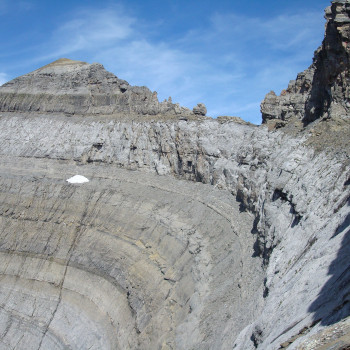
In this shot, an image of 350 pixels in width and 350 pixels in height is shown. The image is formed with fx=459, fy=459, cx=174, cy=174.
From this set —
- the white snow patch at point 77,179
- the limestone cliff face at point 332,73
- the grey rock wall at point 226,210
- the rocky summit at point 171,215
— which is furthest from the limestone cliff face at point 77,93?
the limestone cliff face at point 332,73

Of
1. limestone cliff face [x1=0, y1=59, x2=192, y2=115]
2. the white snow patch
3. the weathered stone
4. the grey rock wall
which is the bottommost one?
the grey rock wall

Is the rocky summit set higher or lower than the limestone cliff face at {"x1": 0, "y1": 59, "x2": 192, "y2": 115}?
lower

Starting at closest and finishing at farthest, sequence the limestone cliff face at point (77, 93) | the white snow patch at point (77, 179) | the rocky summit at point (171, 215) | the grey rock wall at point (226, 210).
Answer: the grey rock wall at point (226, 210) → the rocky summit at point (171, 215) → the white snow patch at point (77, 179) → the limestone cliff face at point (77, 93)

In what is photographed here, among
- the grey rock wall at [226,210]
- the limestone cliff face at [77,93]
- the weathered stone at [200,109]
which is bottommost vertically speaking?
the grey rock wall at [226,210]

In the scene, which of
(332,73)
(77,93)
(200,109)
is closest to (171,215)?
(200,109)

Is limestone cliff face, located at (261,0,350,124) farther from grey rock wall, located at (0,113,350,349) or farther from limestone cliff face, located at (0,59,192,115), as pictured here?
limestone cliff face, located at (0,59,192,115)

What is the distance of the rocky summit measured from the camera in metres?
18.7

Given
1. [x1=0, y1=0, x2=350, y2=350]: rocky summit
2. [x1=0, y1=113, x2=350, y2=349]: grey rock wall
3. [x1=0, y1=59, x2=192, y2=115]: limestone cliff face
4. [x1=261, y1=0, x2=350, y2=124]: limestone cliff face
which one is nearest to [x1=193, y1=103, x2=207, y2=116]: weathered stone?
[x1=0, y1=0, x2=350, y2=350]: rocky summit

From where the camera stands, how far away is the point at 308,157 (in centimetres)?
2511

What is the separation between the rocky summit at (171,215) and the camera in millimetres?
18656

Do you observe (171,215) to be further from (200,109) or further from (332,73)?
(332,73)

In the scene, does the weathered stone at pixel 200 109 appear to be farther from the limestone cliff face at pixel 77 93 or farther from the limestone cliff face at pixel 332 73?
the limestone cliff face at pixel 332 73

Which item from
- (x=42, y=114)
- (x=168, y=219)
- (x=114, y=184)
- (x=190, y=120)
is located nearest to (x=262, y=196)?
(x=168, y=219)

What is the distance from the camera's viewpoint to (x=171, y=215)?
34562mm
